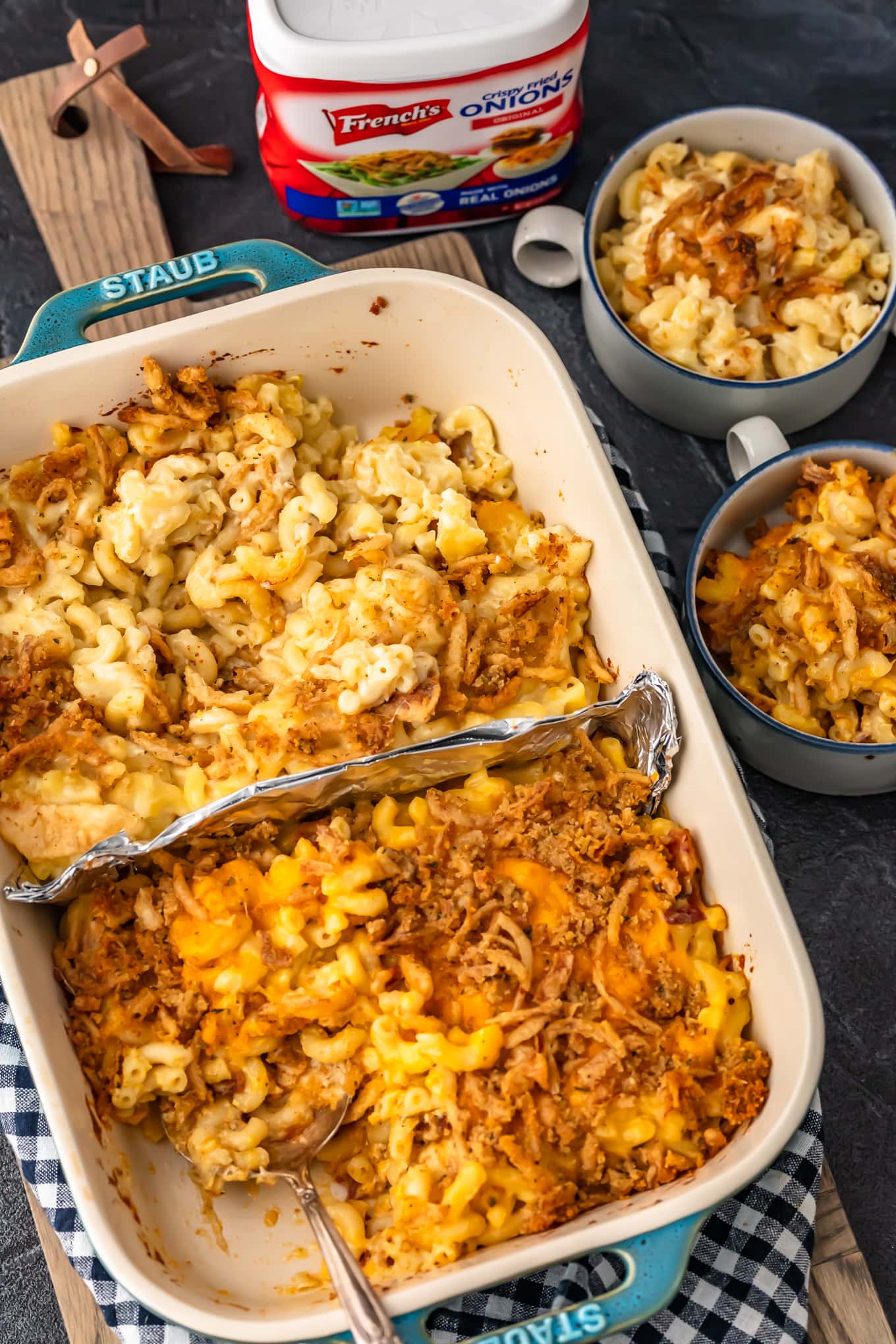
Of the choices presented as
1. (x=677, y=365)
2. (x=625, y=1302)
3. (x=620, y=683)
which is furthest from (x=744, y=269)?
(x=625, y=1302)

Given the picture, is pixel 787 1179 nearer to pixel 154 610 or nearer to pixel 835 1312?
pixel 835 1312

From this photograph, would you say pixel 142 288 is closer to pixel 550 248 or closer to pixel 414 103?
pixel 414 103

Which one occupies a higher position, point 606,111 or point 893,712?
point 606,111

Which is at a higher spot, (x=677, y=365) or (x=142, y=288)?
(x=142, y=288)

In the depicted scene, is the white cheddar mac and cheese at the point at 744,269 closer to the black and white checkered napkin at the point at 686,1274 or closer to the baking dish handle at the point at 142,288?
the baking dish handle at the point at 142,288

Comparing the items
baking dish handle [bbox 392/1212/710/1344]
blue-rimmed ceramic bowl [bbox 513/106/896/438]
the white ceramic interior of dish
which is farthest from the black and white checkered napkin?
blue-rimmed ceramic bowl [bbox 513/106/896/438]

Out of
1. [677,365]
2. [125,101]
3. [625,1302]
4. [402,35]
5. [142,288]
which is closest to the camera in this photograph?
[625,1302]

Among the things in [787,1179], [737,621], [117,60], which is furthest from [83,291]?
[787,1179]
